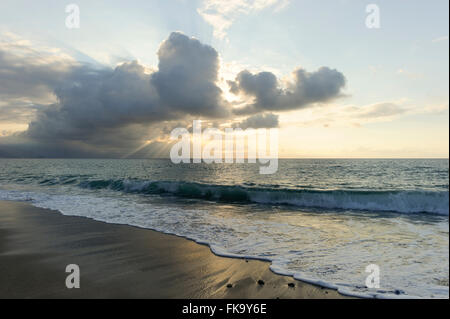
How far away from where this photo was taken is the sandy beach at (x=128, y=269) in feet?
17.5

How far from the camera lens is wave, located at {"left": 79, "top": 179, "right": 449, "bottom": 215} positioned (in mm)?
16453

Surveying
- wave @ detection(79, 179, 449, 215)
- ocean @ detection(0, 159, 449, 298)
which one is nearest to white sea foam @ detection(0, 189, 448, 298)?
ocean @ detection(0, 159, 449, 298)

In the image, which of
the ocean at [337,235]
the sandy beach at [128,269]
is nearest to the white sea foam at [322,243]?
the ocean at [337,235]

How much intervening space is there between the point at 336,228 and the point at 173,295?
27.0 ft

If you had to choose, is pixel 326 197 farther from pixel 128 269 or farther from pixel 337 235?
pixel 128 269

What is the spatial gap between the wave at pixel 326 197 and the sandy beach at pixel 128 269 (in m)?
12.7

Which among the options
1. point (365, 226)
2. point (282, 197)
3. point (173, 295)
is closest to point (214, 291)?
point (173, 295)

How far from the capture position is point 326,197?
19359mm

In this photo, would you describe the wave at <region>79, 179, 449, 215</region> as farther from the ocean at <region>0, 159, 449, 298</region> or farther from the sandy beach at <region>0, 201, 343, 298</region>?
the sandy beach at <region>0, 201, 343, 298</region>

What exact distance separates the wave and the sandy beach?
12.7 m

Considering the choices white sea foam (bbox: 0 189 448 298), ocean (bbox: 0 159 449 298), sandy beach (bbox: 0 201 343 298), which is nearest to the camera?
sandy beach (bbox: 0 201 343 298)

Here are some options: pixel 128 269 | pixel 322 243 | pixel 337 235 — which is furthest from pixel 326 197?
pixel 128 269

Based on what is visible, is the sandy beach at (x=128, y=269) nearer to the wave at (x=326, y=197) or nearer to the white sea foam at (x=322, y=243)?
the white sea foam at (x=322, y=243)

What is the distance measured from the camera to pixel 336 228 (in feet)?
36.3
